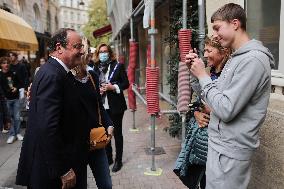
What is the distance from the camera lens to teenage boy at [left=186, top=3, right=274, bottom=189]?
1.95m

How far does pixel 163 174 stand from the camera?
16.7 ft

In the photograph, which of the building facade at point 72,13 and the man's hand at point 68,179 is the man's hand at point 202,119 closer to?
the man's hand at point 68,179

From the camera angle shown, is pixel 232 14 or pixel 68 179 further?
pixel 68 179

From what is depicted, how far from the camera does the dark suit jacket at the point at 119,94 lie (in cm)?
516

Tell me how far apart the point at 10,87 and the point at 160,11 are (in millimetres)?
5593

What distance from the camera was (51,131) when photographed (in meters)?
2.42

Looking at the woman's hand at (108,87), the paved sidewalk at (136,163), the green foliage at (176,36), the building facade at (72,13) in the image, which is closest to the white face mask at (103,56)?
the woman's hand at (108,87)

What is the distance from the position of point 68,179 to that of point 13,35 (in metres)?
10.3

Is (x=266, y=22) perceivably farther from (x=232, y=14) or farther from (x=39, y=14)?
(x=39, y=14)

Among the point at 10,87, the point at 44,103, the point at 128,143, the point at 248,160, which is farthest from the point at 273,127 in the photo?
the point at 10,87

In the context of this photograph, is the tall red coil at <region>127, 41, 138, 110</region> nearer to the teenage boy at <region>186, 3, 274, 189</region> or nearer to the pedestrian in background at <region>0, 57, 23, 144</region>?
the pedestrian in background at <region>0, 57, 23, 144</region>

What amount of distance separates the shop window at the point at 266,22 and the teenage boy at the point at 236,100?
1323mm

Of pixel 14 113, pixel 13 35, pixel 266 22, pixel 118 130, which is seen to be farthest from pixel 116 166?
pixel 13 35

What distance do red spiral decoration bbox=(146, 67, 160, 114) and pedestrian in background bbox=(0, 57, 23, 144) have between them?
3.97m
